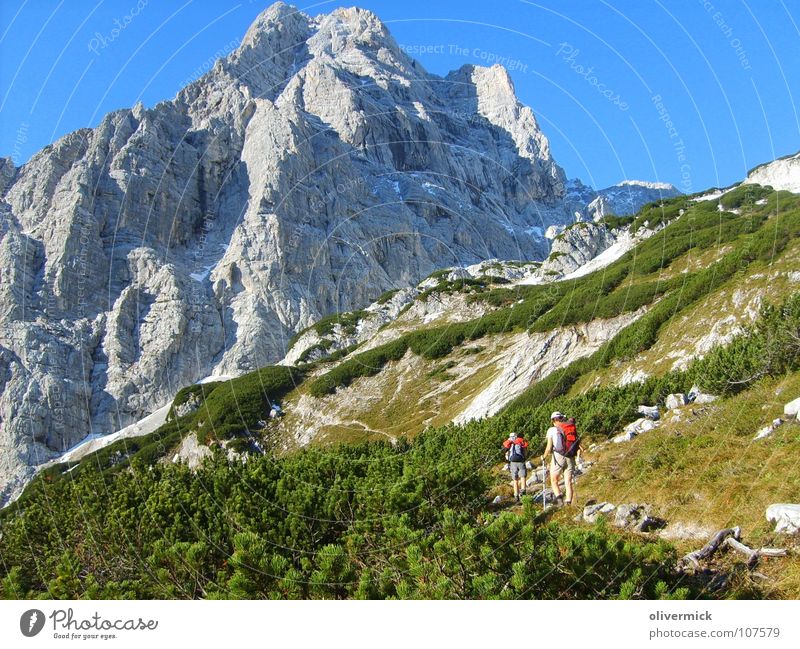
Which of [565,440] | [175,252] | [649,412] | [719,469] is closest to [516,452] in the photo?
[565,440]

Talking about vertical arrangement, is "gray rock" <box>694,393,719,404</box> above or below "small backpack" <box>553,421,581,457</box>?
above

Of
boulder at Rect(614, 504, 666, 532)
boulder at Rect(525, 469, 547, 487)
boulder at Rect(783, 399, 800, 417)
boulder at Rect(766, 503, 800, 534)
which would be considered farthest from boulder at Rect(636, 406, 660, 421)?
boulder at Rect(766, 503, 800, 534)

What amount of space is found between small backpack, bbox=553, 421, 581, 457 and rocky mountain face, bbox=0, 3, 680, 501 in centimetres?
10819

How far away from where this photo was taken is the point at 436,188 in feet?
613

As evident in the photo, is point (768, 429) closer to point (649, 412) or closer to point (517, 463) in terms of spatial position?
point (517, 463)

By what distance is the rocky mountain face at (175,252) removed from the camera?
117 meters

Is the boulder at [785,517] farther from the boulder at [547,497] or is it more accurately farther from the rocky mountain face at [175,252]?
the rocky mountain face at [175,252]

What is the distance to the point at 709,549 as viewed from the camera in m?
9.71

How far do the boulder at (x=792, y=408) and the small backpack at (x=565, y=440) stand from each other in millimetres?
5009

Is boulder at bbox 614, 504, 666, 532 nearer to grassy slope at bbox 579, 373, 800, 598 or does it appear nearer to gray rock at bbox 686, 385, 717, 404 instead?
grassy slope at bbox 579, 373, 800, 598

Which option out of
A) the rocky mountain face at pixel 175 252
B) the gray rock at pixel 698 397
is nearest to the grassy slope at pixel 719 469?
the gray rock at pixel 698 397

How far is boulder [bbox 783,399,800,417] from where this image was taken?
45.3 feet

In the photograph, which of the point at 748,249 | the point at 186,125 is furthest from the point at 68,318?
the point at 748,249

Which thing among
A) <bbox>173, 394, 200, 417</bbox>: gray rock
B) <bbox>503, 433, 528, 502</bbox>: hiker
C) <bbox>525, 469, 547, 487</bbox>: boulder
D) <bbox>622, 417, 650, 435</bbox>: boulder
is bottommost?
<bbox>525, 469, 547, 487</bbox>: boulder
